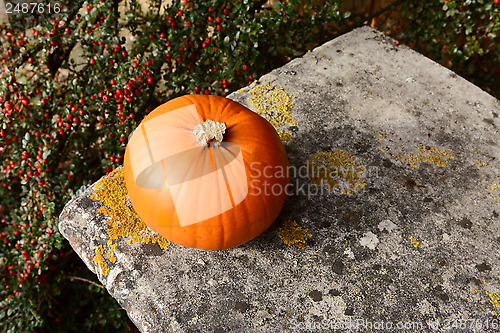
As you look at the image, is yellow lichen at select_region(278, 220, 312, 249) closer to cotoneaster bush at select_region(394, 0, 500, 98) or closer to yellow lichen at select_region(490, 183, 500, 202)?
yellow lichen at select_region(490, 183, 500, 202)

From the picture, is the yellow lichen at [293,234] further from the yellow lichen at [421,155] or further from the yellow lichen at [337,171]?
the yellow lichen at [421,155]

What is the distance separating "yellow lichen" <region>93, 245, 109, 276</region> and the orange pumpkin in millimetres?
212

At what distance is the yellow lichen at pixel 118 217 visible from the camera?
1.33 meters

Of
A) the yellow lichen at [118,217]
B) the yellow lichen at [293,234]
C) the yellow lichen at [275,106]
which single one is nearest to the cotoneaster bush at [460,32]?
the yellow lichen at [275,106]

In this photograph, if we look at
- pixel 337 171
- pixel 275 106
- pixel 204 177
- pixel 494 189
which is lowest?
pixel 494 189

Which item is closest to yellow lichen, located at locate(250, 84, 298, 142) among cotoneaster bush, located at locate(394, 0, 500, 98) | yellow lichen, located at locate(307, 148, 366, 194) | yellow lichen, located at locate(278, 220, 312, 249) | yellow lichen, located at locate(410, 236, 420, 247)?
yellow lichen, located at locate(307, 148, 366, 194)

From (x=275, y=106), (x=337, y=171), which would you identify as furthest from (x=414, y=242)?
(x=275, y=106)

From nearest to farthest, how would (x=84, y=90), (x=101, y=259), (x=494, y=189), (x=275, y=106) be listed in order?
(x=101, y=259) → (x=494, y=189) → (x=275, y=106) → (x=84, y=90)

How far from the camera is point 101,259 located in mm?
1309

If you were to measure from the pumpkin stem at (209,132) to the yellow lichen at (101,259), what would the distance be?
0.48 m

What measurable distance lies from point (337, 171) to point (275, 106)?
14.7 inches

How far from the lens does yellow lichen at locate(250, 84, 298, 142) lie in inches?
63.6

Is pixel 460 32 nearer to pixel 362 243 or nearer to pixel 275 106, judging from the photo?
pixel 275 106

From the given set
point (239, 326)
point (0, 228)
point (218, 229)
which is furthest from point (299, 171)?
point (0, 228)
